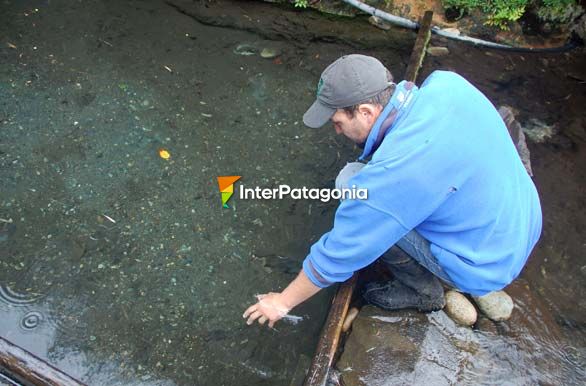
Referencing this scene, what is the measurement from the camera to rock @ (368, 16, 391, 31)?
5262 millimetres

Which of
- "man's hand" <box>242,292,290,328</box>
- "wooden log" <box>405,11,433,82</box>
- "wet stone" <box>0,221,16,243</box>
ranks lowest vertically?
"wet stone" <box>0,221,16,243</box>

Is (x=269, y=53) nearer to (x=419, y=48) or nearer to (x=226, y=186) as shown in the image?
(x=419, y=48)

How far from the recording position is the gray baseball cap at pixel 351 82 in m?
2.18

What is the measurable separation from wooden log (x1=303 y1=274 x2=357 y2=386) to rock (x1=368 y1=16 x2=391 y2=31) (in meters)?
3.31

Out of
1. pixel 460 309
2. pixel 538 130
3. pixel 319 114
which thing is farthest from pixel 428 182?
pixel 538 130

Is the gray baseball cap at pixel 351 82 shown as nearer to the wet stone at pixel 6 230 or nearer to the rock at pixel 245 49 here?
the wet stone at pixel 6 230

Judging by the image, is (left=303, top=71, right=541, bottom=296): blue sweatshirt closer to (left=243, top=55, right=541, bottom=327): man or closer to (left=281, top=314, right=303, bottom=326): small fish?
(left=243, top=55, right=541, bottom=327): man

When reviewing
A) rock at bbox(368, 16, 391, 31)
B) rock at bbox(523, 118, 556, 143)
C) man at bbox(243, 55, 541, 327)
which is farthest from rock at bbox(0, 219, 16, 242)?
rock at bbox(523, 118, 556, 143)

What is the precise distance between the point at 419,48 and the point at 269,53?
1506 mm

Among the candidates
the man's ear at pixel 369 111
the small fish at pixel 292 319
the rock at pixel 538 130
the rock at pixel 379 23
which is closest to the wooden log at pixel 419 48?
the rock at pixel 379 23

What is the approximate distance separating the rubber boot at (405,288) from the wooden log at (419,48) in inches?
72.2

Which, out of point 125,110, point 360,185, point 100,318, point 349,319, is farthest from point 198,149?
point 360,185

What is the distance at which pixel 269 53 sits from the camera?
4.93m

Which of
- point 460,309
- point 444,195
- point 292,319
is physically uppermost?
point 444,195
